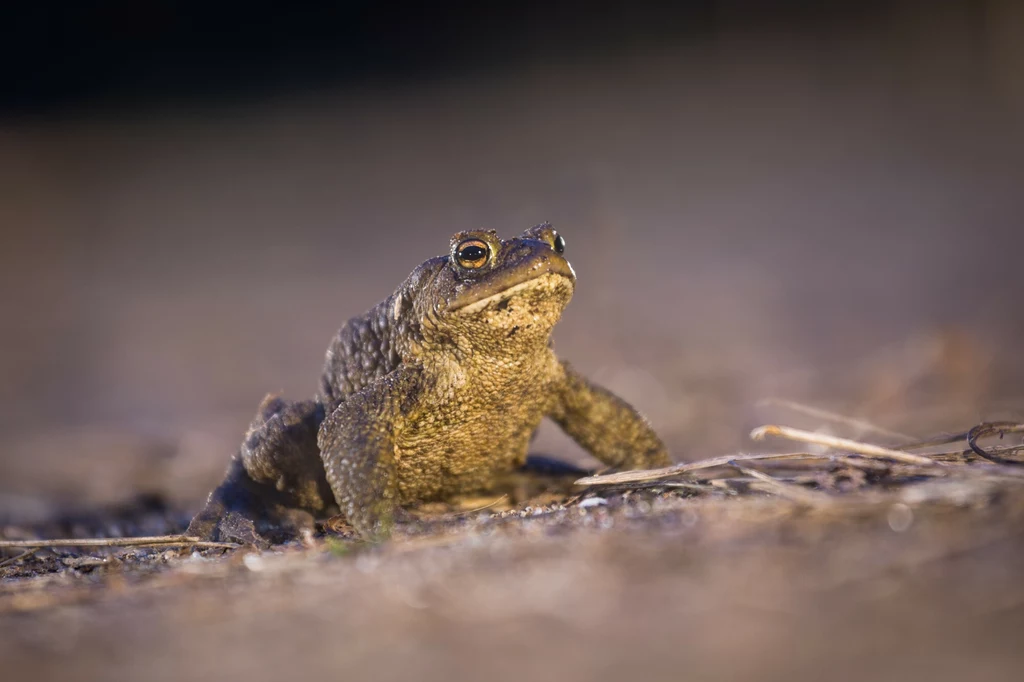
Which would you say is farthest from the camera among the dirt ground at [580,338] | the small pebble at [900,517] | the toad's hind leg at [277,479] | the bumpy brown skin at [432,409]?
the toad's hind leg at [277,479]

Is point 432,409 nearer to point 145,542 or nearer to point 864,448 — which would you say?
point 145,542

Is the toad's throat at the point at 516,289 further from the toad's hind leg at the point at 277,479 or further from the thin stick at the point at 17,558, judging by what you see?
the thin stick at the point at 17,558

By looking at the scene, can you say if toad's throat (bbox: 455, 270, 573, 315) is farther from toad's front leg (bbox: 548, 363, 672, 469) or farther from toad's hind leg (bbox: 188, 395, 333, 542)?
toad's hind leg (bbox: 188, 395, 333, 542)

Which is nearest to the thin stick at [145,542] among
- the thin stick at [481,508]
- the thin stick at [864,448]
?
the thin stick at [481,508]

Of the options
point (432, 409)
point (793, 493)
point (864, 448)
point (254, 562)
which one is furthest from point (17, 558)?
point (864, 448)

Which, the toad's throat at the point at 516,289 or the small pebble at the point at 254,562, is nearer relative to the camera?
the small pebble at the point at 254,562

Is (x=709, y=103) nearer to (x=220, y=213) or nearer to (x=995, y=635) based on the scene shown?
(x=220, y=213)
